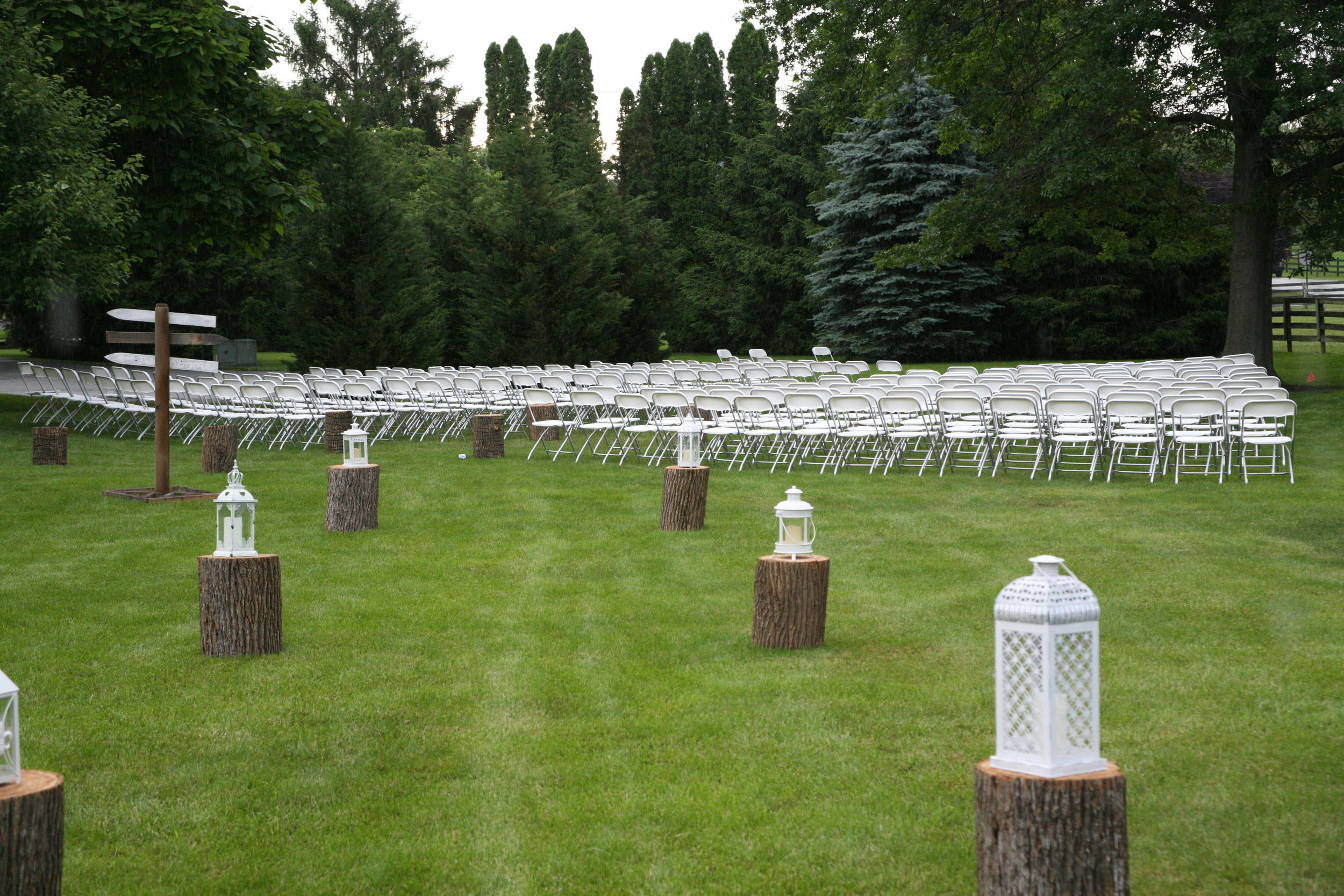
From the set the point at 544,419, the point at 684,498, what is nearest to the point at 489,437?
the point at 544,419

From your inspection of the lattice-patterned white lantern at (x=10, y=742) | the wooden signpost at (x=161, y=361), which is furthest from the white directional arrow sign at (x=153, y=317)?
the lattice-patterned white lantern at (x=10, y=742)

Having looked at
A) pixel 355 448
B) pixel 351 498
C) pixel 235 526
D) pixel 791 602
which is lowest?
pixel 791 602

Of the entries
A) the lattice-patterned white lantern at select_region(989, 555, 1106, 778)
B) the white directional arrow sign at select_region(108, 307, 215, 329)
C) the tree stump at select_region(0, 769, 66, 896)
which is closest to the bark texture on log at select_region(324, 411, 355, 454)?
the white directional arrow sign at select_region(108, 307, 215, 329)

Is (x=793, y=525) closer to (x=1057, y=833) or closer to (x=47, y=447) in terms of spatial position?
(x=1057, y=833)

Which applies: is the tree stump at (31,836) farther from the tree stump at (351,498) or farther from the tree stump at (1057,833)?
the tree stump at (351,498)

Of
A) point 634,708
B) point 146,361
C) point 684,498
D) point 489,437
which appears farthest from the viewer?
point 489,437

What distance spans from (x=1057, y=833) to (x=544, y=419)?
13.1 m

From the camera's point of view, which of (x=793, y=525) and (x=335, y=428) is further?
(x=335, y=428)

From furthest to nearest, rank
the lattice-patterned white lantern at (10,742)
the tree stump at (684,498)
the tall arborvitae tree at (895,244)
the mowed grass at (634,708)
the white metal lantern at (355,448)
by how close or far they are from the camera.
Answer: the tall arborvitae tree at (895,244)
the white metal lantern at (355,448)
the tree stump at (684,498)
the mowed grass at (634,708)
the lattice-patterned white lantern at (10,742)

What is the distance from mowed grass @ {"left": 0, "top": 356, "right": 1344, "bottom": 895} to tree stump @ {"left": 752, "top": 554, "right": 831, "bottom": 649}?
0.14 metres

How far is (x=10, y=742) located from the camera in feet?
9.41

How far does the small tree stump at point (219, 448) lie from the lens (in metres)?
13.3

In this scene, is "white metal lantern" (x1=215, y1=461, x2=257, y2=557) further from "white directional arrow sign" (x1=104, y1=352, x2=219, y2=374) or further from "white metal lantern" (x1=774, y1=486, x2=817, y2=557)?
"white directional arrow sign" (x1=104, y1=352, x2=219, y2=374)

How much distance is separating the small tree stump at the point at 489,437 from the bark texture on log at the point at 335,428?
69.3 inches
